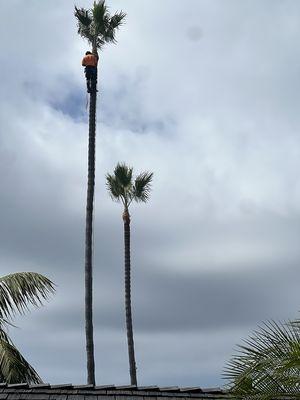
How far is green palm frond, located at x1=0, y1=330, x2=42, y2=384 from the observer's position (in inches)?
644

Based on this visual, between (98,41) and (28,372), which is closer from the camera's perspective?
(28,372)

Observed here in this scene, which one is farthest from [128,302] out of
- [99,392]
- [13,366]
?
[99,392]

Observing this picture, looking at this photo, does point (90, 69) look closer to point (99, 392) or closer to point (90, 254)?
point (90, 254)

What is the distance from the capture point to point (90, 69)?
30.5 metres

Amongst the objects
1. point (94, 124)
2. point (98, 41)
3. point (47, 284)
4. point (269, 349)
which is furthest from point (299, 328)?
point (98, 41)

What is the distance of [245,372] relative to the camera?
30.3 feet

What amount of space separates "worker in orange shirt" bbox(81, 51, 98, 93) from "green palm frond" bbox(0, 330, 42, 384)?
15.4 metres

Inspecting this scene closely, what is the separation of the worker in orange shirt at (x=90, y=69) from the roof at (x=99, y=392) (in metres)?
19.5

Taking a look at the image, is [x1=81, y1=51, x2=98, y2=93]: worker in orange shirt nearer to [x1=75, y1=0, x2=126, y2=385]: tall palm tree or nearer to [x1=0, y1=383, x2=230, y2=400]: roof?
[x1=75, y1=0, x2=126, y2=385]: tall palm tree

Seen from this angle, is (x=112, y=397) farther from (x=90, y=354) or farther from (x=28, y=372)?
(x=90, y=354)

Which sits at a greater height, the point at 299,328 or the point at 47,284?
the point at 47,284

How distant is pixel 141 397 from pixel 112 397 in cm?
53

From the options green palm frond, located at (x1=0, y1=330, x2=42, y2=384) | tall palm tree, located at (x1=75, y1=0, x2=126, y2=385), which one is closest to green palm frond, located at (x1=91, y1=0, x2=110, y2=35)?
tall palm tree, located at (x1=75, y1=0, x2=126, y2=385)

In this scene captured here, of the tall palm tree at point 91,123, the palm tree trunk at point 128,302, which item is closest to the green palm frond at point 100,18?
the tall palm tree at point 91,123
